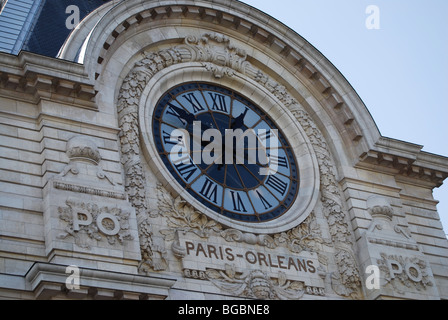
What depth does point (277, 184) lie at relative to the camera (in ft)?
61.8

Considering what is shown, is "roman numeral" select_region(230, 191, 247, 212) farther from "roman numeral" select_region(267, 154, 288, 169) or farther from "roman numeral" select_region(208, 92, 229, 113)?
"roman numeral" select_region(208, 92, 229, 113)

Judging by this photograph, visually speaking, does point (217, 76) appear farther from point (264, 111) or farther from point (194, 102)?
point (264, 111)

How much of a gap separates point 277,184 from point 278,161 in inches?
27.5

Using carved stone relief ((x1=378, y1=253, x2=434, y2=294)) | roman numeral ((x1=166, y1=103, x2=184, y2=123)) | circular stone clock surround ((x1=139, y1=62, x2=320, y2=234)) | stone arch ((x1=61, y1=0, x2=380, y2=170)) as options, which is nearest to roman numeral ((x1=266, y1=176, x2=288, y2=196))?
circular stone clock surround ((x1=139, y1=62, x2=320, y2=234))

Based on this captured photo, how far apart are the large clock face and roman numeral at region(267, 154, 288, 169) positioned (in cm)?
3

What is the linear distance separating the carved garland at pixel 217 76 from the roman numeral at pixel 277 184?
93cm

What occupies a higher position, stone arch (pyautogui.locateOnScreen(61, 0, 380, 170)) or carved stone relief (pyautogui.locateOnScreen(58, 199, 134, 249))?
stone arch (pyautogui.locateOnScreen(61, 0, 380, 170))

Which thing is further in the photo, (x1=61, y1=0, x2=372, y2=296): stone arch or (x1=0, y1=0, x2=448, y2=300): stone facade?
(x1=61, y1=0, x2=372, y2=296): stone arch

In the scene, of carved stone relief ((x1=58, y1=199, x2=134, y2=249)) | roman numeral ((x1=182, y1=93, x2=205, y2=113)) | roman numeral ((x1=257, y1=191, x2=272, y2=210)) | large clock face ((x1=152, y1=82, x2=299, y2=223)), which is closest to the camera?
carved stone relief ((x1=58, y1=199, x2=134, y2=249))

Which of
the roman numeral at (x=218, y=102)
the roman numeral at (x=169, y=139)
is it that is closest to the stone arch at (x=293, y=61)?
the roman numeral at (x=218, y=102)

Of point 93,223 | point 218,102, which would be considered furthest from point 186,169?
point 93,223

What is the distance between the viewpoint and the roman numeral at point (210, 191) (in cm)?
1770

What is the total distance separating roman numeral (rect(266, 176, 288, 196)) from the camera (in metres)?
18.7
